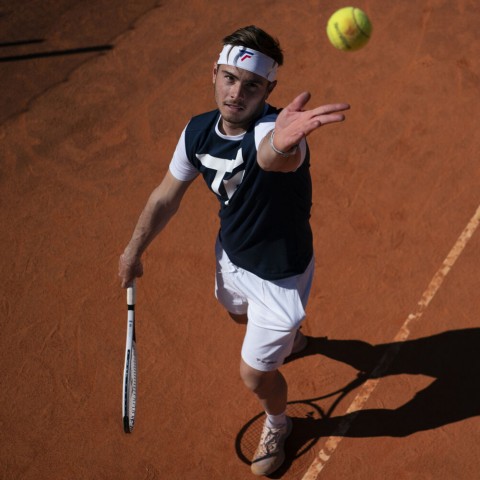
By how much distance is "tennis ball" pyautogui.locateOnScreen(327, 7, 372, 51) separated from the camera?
191 inches

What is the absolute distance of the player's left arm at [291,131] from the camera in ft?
10.5

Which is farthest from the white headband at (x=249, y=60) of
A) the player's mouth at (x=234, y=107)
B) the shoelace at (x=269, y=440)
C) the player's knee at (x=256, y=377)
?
the shoelace at (x=269, y=440)

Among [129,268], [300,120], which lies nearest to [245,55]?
[300,120]

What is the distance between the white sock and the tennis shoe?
0.03 meters

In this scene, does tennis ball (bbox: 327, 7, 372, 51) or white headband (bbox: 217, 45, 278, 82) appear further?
tennis ball (bbox: 327, 7, 372, 51)

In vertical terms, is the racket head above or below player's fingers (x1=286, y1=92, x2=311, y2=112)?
below

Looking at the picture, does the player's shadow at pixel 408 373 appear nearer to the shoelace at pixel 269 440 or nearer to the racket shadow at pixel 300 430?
the racket shadow at pixel 300 430

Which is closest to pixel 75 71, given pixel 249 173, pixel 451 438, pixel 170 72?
pixel 170 72

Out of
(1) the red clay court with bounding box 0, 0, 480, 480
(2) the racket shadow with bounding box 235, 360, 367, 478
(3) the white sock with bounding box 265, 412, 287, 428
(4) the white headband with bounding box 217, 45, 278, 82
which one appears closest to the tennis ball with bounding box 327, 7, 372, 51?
(4) the white headband with bounding box 217, 45, 278, 82

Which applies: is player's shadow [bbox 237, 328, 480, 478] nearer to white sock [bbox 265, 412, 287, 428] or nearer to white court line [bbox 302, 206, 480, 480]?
white court line [bbox 302, 206, 480, 480]

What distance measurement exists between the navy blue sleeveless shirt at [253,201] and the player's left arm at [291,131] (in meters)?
0.31

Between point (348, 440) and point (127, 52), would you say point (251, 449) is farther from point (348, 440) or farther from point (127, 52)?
point (127, 52)

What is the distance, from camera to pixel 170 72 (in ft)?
28.4

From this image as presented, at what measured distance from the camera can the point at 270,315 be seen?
168 inches
